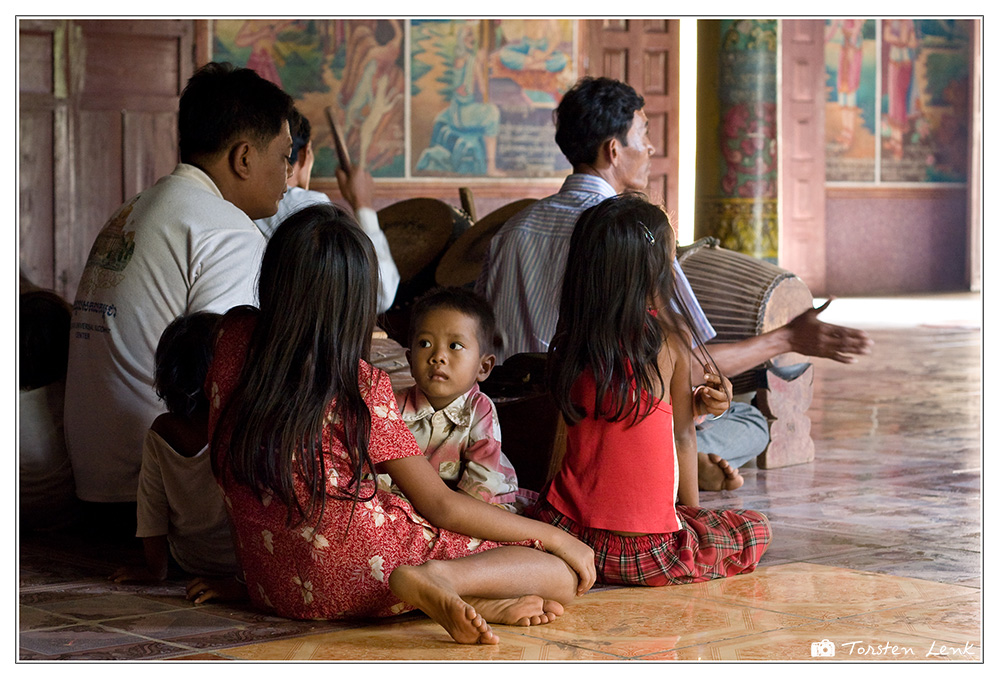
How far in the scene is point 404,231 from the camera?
564 cm

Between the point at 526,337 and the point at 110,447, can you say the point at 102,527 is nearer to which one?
the point at 110,447

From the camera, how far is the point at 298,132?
13.9ft

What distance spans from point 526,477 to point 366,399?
4.12 ft

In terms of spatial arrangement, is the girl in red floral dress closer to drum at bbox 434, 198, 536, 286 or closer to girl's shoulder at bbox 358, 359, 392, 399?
girl's shoulder at bbox 358, 359, 392, 399

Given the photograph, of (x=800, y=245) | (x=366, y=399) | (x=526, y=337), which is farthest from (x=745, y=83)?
(x=366, y=399)

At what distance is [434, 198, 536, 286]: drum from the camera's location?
5.04 metres

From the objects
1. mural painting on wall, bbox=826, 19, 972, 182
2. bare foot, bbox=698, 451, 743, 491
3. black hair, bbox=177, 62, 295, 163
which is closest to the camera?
black hair, bbox=177, 62, 295, 163

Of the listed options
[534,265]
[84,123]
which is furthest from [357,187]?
[84,123]

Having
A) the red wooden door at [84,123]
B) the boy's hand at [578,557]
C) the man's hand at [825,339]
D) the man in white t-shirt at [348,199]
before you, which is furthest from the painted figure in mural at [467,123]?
the boy's hand at [578,557]

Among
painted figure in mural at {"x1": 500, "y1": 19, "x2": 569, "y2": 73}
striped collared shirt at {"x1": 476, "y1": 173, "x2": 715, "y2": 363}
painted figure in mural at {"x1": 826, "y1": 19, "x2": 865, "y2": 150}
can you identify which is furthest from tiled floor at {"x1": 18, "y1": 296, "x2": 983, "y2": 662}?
painted figure in mural at {"x1": 826, "y1": 19, "x2": 865, "y2": 150}

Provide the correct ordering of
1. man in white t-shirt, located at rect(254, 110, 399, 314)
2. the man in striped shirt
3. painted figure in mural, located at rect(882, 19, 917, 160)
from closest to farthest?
the man in striped shirt, man in white t-shirt, located at rect(254, 110, 399, 314), painted figure in mural, located at rect(882, 19, 917, 160)

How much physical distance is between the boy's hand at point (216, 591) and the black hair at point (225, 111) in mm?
1145

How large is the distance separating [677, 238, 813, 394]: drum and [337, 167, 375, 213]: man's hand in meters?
1.17

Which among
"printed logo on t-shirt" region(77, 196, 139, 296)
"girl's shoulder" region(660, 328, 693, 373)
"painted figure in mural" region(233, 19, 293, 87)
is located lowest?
"girl's shoulder" region(660, 328, 693, 373)
